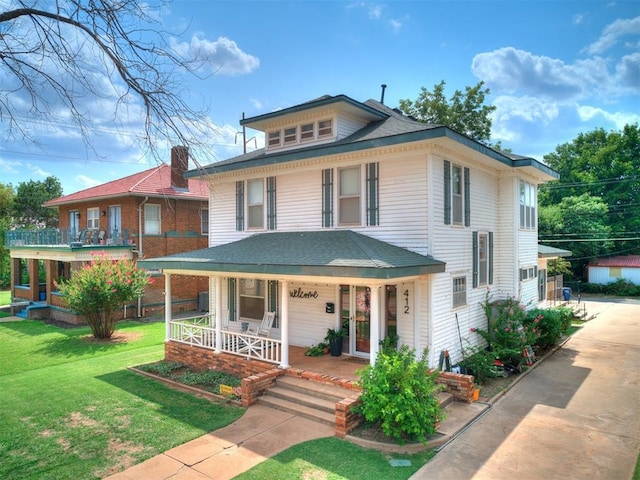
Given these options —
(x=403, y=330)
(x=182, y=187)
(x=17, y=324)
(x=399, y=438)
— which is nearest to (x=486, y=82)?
(x=182, y=187)

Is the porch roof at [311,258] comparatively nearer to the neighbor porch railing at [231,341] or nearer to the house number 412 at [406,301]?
the house number 412 at [406,301]

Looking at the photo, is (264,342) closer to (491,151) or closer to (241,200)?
(241,200)

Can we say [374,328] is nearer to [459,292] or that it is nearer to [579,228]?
[459,292]

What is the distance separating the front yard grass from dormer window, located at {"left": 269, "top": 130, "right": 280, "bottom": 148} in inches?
310

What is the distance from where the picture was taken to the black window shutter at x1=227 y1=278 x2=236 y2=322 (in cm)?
1398

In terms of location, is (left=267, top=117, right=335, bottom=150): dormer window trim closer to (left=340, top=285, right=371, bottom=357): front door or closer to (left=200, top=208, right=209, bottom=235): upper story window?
(left=340, top=285, right=371, bottom=357): front door

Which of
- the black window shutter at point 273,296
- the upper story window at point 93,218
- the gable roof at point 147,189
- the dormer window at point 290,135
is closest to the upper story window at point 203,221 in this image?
the gable roof at point 147,189

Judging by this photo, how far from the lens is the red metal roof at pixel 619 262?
106 feet

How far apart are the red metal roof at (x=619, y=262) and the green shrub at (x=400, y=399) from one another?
1298 inches

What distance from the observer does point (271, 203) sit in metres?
13.2

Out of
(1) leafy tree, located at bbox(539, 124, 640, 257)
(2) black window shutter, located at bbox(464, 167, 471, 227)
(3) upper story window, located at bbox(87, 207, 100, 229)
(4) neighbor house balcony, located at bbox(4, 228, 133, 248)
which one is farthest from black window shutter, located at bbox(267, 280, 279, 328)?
(1) leafy tree, located at bbox(539, 124, 640, 257)

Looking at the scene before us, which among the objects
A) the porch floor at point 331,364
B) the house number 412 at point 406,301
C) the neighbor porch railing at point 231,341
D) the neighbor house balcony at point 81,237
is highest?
the neighbor house balcony at point 81,237

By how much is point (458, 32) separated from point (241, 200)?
837cm

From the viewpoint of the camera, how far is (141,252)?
67.7ft
